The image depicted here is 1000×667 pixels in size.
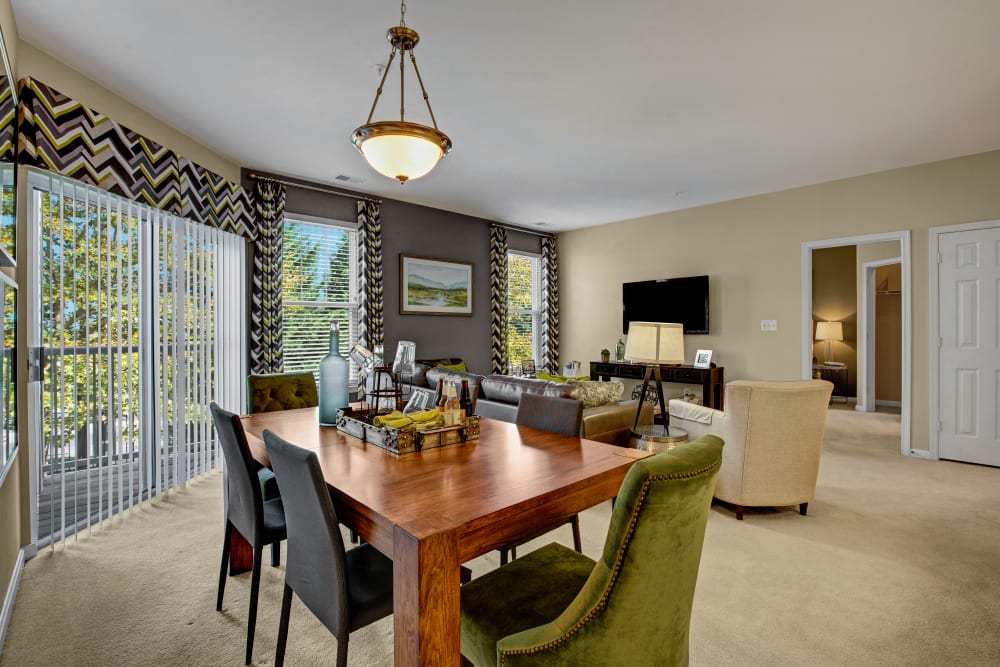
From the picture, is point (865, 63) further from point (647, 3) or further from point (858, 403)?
point (858, 403)

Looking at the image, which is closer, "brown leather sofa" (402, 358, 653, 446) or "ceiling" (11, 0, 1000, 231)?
"ceiling" (11, 0, 1000, 231)

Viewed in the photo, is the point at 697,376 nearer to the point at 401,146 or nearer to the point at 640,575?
the point at 401,146

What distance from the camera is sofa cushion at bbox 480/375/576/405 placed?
331 centimetres

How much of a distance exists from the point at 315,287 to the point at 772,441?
4293 millimetres

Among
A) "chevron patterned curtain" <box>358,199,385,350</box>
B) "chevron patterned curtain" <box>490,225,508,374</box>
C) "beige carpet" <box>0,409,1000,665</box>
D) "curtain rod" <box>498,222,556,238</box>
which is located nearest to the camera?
"beige carpet" <box>0,409,1000,665</box>

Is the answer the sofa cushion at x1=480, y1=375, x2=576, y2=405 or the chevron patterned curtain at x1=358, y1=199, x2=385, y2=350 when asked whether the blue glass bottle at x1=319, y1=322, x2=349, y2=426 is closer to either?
the sofa cushion at x1=480, y1=375, x2=576, y2=405

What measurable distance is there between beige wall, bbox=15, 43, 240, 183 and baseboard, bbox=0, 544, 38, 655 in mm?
2420

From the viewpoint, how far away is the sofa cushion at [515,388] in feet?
10.9

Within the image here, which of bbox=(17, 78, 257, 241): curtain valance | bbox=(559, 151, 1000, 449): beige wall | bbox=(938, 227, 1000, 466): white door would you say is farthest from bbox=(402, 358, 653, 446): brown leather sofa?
bbox=(938, 227, 1000, 466): white door

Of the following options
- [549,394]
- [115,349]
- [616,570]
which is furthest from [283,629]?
[115,349]

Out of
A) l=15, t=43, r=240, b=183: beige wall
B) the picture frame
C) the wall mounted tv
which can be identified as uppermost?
l=15, t=43, r=240, b=183: beige wall

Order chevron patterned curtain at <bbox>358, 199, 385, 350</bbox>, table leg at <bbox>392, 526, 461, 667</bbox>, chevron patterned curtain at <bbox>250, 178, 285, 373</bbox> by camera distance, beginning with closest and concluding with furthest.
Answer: table leg at <bbox>392, 526, 461, 667</bbox>, chevron patterned curtain at <bbox>250, 178, 285, 373</bbox>, chevron patterned curtain at <bbox>358, 199, 385, 350</bbox>

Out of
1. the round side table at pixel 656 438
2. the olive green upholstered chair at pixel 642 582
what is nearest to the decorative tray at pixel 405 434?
the olive green upholstered chair at pixel 642 582

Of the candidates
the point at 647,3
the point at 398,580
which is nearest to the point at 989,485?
the point at 647,3
